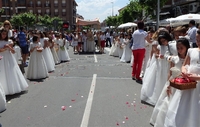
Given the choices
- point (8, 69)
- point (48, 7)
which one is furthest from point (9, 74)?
point (48, 7)

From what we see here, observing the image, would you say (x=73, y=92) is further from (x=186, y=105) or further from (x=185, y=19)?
(x=185, y=19)

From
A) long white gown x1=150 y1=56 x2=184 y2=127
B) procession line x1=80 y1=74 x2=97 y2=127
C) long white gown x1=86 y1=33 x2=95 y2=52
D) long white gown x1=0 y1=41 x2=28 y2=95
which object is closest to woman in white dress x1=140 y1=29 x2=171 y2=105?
procession line x1=80 y1=74 x2=97 y2=127

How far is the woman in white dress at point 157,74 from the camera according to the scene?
6.41 metres

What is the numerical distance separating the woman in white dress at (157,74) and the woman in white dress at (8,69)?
3.60 m

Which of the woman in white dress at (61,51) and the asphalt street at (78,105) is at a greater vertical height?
the woman in white dress at (61,51)

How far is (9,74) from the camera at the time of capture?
7355mm

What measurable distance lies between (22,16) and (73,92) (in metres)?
72.7

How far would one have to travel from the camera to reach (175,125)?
390 centimetres


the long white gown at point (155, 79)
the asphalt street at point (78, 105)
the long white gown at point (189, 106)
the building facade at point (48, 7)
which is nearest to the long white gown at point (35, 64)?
the asphalt street at point (78, 105)

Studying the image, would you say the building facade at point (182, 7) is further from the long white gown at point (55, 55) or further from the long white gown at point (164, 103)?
the long white gown at point (164, 103)

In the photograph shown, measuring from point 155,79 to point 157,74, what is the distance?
0.18 m

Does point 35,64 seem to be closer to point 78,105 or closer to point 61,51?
point 78,105

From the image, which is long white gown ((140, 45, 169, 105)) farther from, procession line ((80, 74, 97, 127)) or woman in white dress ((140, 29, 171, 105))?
procession line ((80, 74, 97, 127))

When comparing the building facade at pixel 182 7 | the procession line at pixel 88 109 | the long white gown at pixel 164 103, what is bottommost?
the procession line at pixel 88 109
